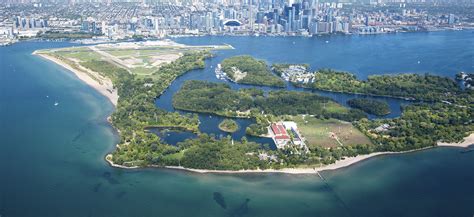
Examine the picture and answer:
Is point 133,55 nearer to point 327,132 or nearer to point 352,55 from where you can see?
point 352,55

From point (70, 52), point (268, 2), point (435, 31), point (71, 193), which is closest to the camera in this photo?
point (71, 193)

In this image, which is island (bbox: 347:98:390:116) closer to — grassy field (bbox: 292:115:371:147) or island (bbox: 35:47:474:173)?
island (bbox: 35:47:474:173)

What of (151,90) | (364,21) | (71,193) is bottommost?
(71,193)

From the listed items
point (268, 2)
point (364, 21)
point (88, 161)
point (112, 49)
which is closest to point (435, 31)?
point (364, 21)

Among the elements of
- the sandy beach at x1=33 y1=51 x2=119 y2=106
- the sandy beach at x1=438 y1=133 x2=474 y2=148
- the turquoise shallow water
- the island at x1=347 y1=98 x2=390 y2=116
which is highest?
the sandy beach at x1=33 y1=51 x2=119 y2=106

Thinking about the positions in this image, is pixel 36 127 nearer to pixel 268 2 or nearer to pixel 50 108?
→ pixel 50 108

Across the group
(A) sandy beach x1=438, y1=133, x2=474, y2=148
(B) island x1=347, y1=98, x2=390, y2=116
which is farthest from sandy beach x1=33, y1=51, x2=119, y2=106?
(A) sandy beach x1=438, y1=133, x2=474, y2=148

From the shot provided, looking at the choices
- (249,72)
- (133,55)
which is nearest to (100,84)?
(133,55)
